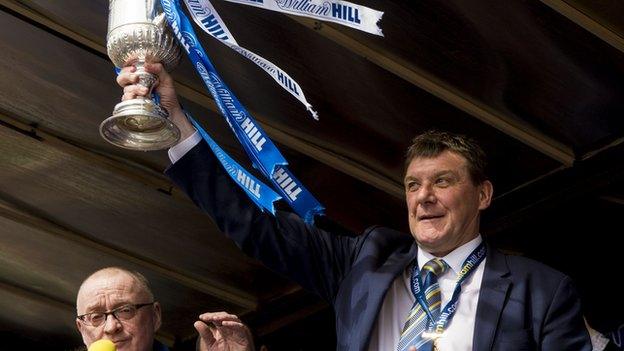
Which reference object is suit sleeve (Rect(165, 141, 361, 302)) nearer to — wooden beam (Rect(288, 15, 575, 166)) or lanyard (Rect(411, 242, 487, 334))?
lanyard (Rect(411, 242, 487, 334))

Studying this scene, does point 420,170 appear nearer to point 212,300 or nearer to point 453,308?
point 453,308

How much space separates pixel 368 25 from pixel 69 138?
1.75 m

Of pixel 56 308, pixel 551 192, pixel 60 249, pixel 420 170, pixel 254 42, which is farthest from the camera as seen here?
pixel 56 308

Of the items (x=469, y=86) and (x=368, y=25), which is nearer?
(x=368, y=25)

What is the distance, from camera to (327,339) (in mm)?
6617

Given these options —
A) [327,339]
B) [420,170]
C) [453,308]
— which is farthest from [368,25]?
[327,339]

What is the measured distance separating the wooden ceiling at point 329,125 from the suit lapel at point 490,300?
0.89 meters

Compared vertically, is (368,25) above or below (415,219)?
above

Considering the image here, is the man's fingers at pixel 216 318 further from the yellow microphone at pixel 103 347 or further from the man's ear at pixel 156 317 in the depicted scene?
the yellow microphone at pixel 103 347

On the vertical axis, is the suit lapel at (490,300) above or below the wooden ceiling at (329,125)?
below

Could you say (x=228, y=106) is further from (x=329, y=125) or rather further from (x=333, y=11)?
(x=329, y=125)

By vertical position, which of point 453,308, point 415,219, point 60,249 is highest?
point 60,249

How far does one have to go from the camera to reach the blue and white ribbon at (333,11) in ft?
14.8

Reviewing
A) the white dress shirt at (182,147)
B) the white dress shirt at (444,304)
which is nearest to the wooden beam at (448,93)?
the white dress shirt at (182,147)
